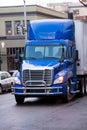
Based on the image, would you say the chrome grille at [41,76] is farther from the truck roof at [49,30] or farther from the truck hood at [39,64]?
the truck roof at [49,30]

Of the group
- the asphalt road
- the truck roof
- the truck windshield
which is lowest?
the asphalt road

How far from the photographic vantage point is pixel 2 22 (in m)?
66.2

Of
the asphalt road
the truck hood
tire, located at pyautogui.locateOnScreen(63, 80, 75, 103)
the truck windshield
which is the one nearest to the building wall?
the truck windshield

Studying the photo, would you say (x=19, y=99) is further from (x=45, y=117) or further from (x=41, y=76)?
(x=45, y=117)

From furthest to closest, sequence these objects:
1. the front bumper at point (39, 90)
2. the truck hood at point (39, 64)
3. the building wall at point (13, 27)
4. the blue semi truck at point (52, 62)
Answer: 1. the building wall at point (13, 27)
2. the truck hood at point (39, 64)
3. the blue semi truck at point (52, 62)
4. the front bumper at point (39, 90)

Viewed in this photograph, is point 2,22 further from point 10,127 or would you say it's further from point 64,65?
point 10,127

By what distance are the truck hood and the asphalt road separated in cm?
167

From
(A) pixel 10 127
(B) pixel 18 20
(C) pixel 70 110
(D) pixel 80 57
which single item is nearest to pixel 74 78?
(D) pixel 80 57

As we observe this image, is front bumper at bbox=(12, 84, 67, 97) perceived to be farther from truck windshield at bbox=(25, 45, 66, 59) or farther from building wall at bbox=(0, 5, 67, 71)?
building wall at bbox=(0, 5, 67, 71)

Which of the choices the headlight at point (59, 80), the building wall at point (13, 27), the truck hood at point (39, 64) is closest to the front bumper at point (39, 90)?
the headlight at point (59, 80)

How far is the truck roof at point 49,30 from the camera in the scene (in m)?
22.8

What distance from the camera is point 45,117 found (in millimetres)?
15766

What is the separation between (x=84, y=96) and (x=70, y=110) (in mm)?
7382

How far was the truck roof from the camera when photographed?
2283cm
